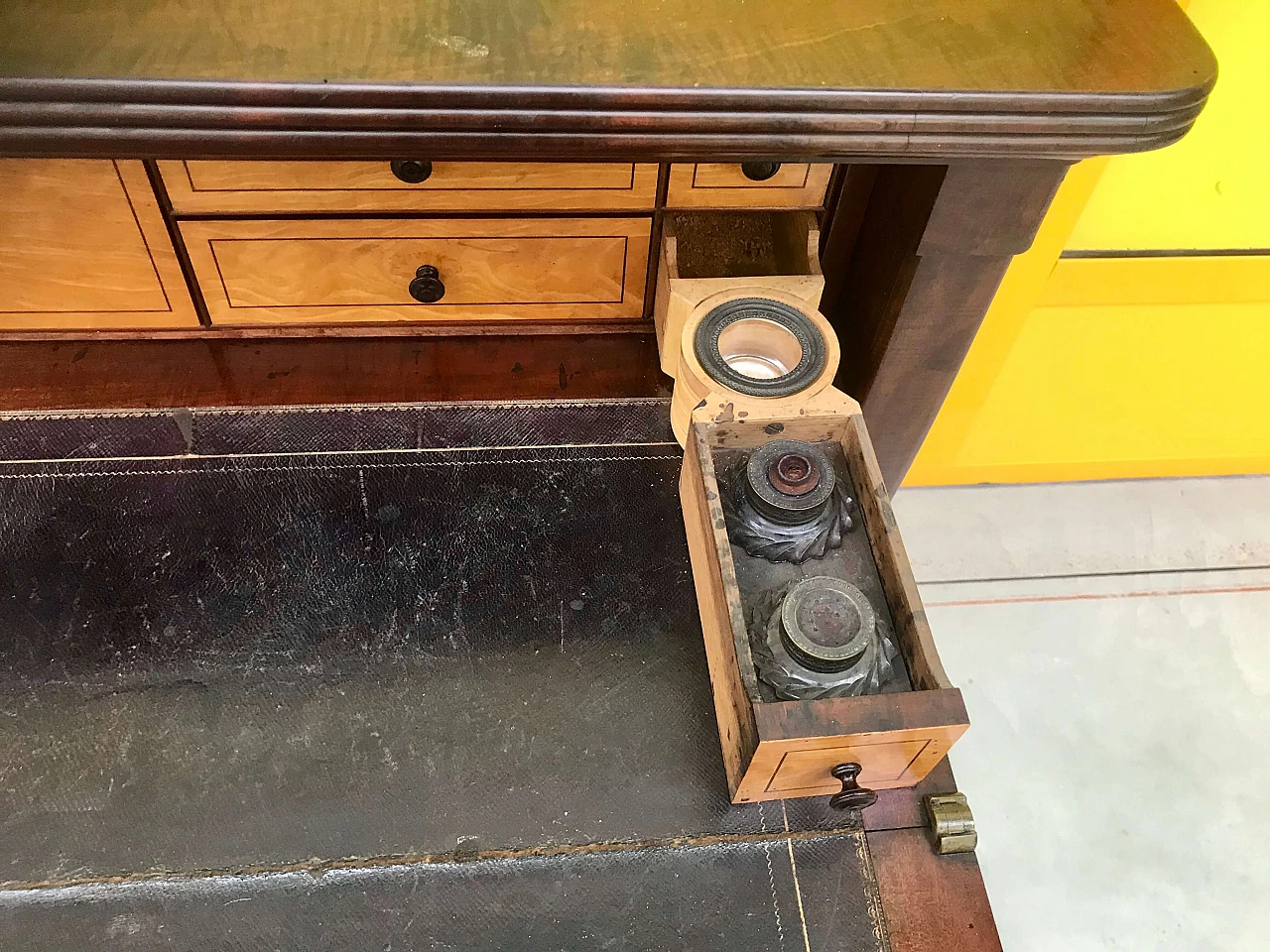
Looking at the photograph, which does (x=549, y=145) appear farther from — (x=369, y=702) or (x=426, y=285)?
(x=369, y=702)

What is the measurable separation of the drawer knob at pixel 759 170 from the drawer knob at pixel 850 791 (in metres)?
0.57

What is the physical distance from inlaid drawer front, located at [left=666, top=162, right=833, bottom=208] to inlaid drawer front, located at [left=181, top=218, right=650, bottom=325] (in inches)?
2.4

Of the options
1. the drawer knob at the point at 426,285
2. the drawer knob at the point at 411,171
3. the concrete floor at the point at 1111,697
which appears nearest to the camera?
the drawer knob at the point at 411,171

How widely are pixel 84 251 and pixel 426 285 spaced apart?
0.34m

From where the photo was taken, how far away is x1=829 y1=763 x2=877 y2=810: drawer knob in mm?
752

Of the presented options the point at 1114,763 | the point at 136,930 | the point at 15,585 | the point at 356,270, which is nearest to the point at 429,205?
the point at 356,270

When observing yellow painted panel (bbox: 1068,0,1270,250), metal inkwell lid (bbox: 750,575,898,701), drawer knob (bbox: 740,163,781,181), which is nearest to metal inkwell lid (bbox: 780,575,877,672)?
metal inkwell lid (bbox: 750,575,898,701)

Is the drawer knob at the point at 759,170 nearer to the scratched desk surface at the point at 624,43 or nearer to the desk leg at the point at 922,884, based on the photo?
the scratched desk surface at the point at 624,43

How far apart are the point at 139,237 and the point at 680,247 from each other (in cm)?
55

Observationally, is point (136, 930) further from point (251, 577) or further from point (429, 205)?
point (429, 205)

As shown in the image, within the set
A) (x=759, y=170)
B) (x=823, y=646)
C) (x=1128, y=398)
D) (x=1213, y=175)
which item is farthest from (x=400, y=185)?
(x=1128, y=398)

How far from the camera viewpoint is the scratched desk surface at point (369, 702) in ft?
2.51

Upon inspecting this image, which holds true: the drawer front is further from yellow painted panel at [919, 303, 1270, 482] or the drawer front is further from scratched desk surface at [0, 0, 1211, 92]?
yellow painted panel at [919, 303, 1270, 482]

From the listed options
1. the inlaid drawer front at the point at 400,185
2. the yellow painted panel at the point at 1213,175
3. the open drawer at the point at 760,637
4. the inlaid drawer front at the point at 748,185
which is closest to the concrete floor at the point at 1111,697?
the yellow painted panel at the point at 1213,175
